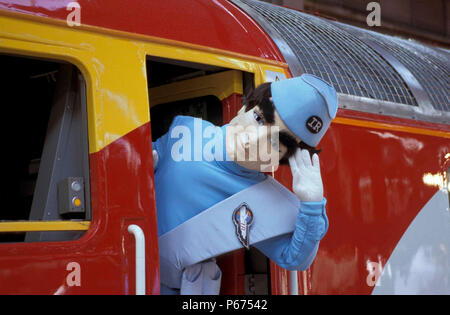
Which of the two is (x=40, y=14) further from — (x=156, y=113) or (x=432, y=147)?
(x=432, y=147)

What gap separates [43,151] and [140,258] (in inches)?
24.2

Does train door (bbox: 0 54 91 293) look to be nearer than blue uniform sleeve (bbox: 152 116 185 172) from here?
Yes

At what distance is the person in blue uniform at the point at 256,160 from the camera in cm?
272

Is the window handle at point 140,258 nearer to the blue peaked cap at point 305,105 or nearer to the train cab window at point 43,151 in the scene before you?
the train cab window at point 43,151

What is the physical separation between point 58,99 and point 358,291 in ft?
5.96

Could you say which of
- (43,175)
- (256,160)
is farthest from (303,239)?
(43,175)

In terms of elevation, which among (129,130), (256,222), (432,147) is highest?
(432,147)

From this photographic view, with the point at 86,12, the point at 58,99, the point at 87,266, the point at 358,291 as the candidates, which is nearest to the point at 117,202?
the point at 87,266

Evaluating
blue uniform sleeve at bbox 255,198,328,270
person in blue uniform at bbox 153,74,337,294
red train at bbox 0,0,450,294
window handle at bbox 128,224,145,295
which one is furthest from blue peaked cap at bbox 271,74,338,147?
window handle at bbox 128,224,145,295

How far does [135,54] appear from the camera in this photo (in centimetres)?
276

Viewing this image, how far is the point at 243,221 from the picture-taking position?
2844 mm

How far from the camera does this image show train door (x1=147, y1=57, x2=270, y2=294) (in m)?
3.26

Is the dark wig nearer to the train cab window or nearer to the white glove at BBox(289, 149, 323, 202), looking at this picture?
the white glove at BBox(289, 149, 323, 202)
